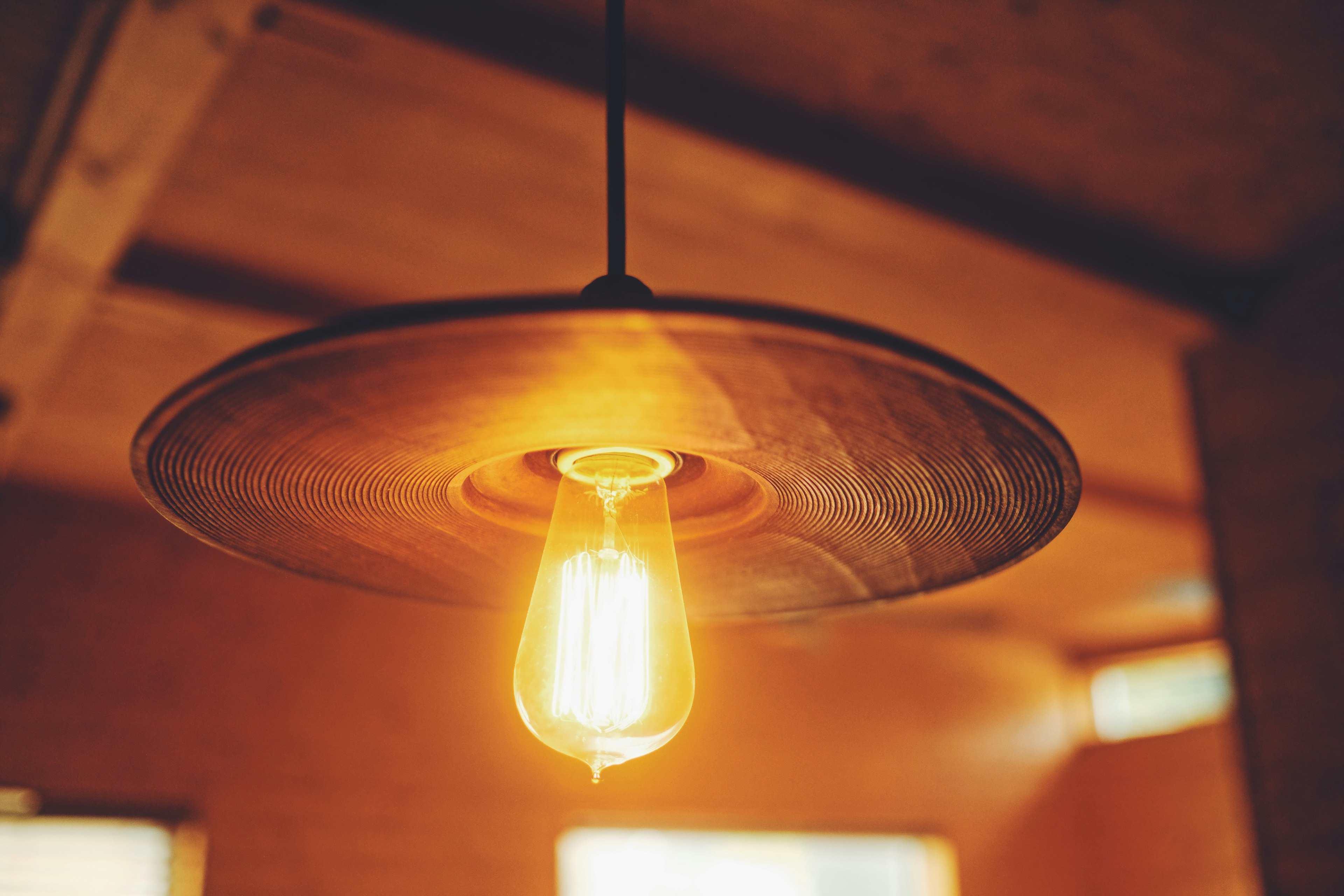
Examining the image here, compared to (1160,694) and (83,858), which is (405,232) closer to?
(83,858)

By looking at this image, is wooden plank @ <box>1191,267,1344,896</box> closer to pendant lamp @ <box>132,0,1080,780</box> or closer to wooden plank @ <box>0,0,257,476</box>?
pendant lamp @ <box>132,0,1080,780</box>

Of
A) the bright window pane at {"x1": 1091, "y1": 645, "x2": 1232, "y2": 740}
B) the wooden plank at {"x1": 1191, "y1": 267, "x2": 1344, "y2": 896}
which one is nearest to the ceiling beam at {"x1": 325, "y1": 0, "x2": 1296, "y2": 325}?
the wooden plank at {"x1": 1191, "y1": 267, "x2": 1344, "y2": 896}

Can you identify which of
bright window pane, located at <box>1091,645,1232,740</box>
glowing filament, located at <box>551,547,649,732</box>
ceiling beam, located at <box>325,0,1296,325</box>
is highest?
ceiling beam, located at <box>325,0,1296,325</box>

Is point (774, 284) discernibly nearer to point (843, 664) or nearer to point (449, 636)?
point (449, 636)

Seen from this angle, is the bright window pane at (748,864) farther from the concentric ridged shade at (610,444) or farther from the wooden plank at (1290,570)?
the concentric ridged shade at (610,444)

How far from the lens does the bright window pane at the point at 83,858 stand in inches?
115

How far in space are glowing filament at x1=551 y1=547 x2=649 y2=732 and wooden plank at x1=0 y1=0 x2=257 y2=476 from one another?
100 cm

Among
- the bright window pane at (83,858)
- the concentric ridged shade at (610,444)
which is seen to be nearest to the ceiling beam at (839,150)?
the concentric ridged shade at (610,444)

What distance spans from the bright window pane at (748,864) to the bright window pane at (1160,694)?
119 cm

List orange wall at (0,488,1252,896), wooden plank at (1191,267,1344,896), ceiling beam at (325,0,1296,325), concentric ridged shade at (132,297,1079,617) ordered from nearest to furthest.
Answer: concentric ridged shade at (132,297,1079,617) → ceiling beam at (325,0,1296,325) → wooden plank at (1191,267,1344,896) → orange wall at (0,488,1252,896)

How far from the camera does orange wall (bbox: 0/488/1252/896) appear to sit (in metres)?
3.14

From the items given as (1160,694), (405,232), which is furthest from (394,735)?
(1160,694)

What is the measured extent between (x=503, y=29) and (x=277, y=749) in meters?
2.51

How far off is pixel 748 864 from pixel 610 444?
12.0 ft
